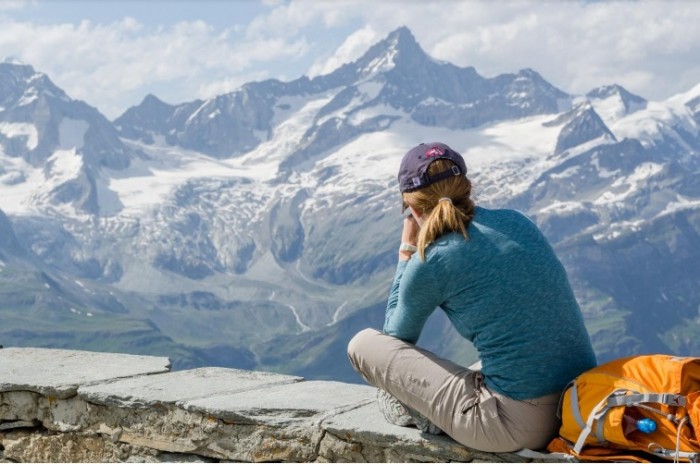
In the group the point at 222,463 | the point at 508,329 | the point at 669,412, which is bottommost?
the point at 222,463

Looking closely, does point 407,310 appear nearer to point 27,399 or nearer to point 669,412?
point 669,412

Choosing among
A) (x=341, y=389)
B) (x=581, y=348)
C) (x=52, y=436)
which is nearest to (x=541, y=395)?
(x=581, y=348)

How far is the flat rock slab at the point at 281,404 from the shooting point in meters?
7.21

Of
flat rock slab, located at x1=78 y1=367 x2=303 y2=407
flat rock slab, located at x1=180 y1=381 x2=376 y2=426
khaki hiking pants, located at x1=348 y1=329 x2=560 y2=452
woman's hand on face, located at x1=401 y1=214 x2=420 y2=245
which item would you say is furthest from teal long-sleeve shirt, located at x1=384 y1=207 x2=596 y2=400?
flat rock slab, located at x1=78 y1=367 x2=303 y2=407

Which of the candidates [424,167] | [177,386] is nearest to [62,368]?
[177,386]

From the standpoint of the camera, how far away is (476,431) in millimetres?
6195

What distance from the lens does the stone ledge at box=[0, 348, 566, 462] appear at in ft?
22.3

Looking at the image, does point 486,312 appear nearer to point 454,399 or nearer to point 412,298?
point 412,298

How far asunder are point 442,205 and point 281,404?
2215 mm

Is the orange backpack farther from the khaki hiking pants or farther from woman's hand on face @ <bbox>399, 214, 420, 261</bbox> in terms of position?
woman's hand on face @ <bbox>399, 214, 420, 261</bbox>

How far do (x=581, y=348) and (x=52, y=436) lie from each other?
448cm

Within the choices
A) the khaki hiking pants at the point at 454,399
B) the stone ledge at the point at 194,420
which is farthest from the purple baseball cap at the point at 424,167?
the stone ledge at the point at 194,420

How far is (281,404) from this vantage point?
7.46 metres

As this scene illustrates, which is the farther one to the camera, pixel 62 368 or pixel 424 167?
pixel 62 368
